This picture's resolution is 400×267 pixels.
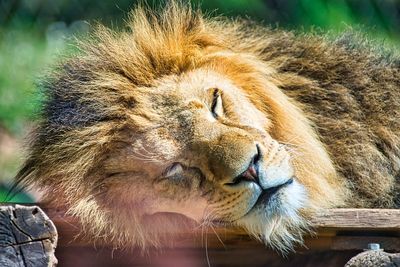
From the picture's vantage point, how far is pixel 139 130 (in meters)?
2.67

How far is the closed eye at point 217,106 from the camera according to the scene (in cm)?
273

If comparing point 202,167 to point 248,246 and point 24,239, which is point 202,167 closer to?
point 248,246

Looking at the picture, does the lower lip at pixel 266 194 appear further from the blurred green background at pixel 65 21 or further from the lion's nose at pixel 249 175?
the blurred green background at pixel 65 21

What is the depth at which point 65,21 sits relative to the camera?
500 centimetres

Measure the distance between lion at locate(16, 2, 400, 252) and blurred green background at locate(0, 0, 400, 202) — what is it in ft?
4.54

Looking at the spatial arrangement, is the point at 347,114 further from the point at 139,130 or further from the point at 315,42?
the point at 139,130

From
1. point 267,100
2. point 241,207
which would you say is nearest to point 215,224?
point 241,207

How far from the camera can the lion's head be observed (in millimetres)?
2598

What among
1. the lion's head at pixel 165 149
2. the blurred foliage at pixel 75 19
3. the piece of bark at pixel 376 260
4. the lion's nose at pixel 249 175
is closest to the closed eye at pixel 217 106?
the lion's head at pixel 165 149

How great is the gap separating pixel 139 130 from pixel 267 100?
457mm

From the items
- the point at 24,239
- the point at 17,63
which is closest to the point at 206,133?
the point at 24,239

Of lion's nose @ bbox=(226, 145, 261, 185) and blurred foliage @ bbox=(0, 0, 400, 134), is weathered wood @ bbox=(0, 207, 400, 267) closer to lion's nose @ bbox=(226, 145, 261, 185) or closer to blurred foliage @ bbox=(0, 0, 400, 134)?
lion's nose @ bbox=(226, 145, 261, 185)

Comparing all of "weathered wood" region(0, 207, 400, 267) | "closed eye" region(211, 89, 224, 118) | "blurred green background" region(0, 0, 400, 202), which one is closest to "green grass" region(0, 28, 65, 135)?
"blurred green background" region(0, 0, 400, 202)

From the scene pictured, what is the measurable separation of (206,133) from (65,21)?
2.50 meters
